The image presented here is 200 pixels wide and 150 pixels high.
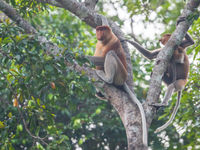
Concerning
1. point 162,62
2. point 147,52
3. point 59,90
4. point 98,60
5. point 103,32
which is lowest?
point 59,90

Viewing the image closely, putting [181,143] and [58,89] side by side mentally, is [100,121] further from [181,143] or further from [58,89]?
[58,89]

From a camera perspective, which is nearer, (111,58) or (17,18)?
(17,18)

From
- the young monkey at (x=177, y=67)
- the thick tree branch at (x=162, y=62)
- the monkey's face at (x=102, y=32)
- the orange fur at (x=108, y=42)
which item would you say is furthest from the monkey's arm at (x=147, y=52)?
the thick tree branch at (x=162, y=62)

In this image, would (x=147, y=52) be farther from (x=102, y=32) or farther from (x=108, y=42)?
(x=102, y=32)

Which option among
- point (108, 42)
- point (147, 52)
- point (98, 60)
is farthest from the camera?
point (147, 52)

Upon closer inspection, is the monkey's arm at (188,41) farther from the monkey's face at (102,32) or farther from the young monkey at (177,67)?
the monkey's face at (102,32)

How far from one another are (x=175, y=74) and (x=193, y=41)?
0.64 metres

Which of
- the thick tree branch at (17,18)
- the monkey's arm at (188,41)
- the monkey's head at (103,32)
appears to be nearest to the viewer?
the thick tree branch at (17,18)

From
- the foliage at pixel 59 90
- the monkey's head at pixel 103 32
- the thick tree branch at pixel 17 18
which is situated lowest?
the foliage at pixel 59 90

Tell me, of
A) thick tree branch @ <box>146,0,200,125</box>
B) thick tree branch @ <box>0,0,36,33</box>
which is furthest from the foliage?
thick tree branch @ <box>146,0,200,125</box>

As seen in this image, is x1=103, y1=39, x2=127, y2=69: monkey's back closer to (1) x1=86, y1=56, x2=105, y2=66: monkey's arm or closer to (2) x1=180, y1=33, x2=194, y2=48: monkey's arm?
(1) x1=86, y1=56, x2=105, y2=66: monkey's arm

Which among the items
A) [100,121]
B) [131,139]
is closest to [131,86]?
[131,139]

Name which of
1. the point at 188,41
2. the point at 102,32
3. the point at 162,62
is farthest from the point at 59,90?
the point at 188,41

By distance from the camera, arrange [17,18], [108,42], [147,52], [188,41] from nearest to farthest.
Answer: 1. [17,18]
2. [108,42]
3. [188,41]
4. [147,52]
